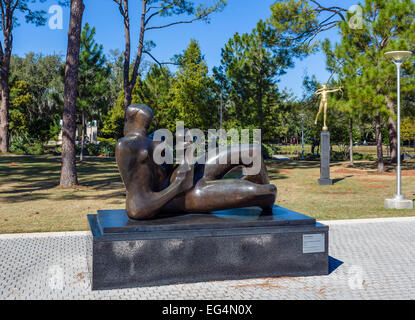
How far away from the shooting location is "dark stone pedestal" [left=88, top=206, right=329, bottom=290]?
417 centimetres

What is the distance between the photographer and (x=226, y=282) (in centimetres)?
440

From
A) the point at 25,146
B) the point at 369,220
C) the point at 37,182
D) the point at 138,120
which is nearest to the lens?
the point at 138,120

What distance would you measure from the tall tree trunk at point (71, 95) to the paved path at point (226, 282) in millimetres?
6237

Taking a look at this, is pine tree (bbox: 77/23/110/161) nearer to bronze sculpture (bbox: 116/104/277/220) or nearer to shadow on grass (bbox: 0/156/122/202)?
shadow on grass (bbox: 0/156/122/202)

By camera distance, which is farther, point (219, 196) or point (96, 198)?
point (96, 198)

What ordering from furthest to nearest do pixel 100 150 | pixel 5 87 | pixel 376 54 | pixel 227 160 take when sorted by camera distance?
pixel 100 150 < pixel 5 87 < pixel 376 54 < pixel 227 160

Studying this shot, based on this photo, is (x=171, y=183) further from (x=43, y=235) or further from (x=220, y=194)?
(x=43, y=235)

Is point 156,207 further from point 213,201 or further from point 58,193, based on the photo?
point 58,193

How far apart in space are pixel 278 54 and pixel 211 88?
24.5 feet

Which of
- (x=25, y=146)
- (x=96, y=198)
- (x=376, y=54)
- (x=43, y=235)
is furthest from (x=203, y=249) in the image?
(x=25, y=146)

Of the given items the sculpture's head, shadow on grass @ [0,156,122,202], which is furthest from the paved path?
shadow on grass @ [0,156,122,202]

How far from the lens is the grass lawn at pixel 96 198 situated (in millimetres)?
8195

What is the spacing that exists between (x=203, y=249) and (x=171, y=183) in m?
0.86

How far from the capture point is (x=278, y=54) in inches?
894
